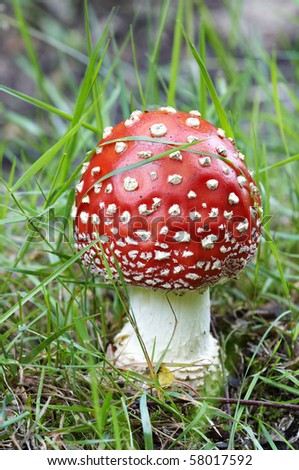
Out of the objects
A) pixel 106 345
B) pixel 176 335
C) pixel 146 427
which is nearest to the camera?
pixel 146 427

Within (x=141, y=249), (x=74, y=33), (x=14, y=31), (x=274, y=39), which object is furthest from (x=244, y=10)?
(x=141, y=249)

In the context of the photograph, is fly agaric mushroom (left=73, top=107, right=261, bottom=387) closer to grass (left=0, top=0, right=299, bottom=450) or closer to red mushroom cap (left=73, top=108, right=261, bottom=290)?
red mushroom cap (left=73, top=108, right=261, bottom=290)

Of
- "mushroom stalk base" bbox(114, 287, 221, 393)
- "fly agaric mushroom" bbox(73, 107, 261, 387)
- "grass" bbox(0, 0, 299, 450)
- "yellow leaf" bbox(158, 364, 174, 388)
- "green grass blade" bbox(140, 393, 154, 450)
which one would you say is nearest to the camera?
"green grass blade" bbox(140, 393, 154, 450)

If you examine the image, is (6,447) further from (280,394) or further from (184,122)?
(184,122)

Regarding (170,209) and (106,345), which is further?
(106,345)

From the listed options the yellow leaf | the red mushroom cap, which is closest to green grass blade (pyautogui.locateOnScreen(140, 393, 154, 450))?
the yellow leaf

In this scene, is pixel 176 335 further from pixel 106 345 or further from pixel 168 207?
pixel 168 207

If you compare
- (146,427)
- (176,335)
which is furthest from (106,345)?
(146,427)
